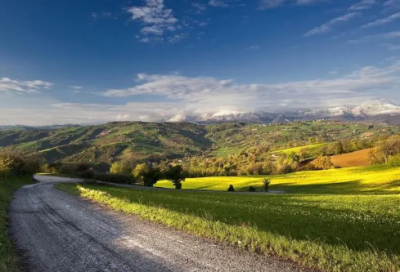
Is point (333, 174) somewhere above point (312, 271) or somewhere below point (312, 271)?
below

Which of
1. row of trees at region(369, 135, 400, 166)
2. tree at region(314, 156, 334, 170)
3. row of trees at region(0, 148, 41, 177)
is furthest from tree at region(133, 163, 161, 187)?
row of trees at region(369, 135, 400, 166)

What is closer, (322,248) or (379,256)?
(379,256)

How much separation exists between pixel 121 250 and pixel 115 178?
109m

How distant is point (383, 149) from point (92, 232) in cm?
13528

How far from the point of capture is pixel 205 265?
8.86 meters

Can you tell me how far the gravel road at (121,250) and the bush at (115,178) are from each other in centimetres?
9774

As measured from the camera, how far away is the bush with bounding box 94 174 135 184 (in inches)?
Answer: 4332

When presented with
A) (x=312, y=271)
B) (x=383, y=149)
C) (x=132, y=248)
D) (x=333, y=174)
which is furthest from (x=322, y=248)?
(x=383, y=149)

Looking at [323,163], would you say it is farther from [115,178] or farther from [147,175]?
[115,178]

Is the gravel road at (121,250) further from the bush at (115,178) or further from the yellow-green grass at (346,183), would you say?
the bush at (115,178)

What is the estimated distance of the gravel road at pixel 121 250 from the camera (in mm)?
8963

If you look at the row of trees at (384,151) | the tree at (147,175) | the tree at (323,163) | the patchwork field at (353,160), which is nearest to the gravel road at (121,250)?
the tree at (147,175)

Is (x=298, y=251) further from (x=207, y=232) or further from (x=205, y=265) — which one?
(x=207, y=232)

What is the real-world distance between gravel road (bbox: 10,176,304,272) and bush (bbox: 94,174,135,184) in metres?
97.7
